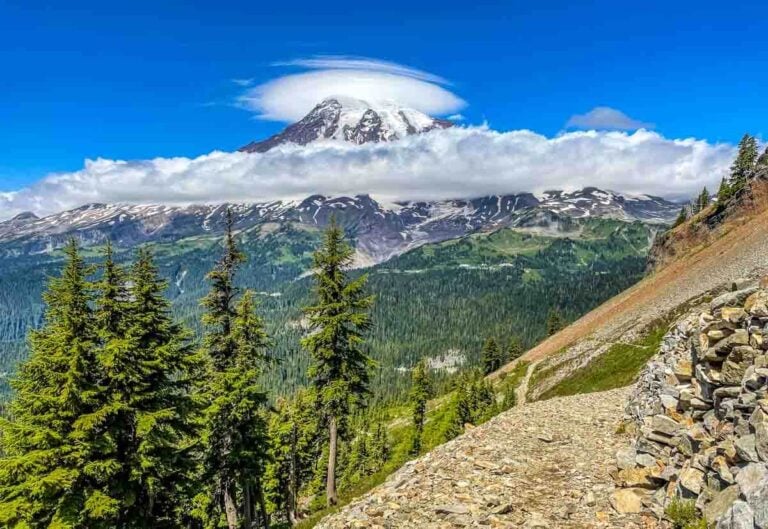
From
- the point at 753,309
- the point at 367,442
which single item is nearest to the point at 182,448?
the point at 753,309

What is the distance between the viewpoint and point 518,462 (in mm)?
16031

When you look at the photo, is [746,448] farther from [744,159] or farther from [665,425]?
[744,159]

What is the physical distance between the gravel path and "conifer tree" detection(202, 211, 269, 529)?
11299 millimetres

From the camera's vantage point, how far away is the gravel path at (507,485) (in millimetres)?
12328

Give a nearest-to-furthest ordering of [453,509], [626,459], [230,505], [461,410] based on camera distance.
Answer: [453,509] < [626,459] < [230,505] < [461,410]

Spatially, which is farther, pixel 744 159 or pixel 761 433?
pixel 744 159

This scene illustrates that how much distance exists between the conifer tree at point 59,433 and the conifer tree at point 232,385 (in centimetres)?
681

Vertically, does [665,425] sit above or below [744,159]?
below

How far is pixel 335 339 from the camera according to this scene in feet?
86.6

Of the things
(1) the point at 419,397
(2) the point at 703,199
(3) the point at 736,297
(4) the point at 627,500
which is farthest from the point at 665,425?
(2) the point at 703,199

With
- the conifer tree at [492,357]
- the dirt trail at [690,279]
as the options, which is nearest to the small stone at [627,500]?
the dirt trail at [690,279]

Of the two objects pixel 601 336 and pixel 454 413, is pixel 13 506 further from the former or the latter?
pixel 601 336

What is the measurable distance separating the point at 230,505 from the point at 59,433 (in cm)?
1117

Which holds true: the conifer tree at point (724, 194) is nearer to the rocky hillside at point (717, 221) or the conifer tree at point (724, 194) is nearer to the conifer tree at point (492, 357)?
the rocky hillside at point (717, 221)
